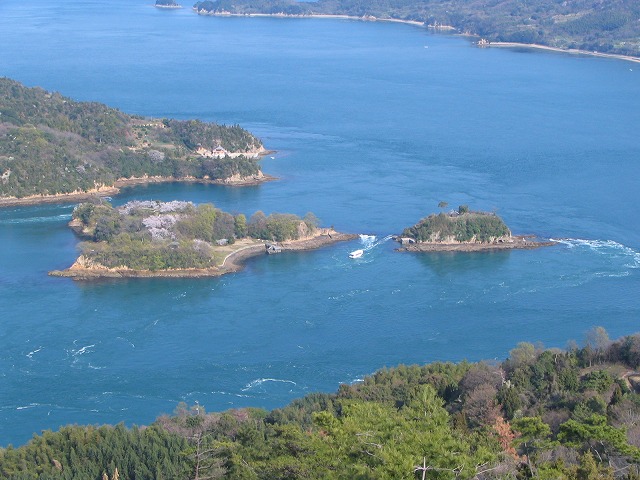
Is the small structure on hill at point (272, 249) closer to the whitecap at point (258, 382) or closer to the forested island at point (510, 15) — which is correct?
the whitecap at point (258, 382)

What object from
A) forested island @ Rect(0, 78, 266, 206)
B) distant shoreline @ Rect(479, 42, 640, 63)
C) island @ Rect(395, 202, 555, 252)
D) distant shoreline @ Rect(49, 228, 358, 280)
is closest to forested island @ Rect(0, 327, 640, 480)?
distant shoreline @ Rect(49, 228, 358, 280)

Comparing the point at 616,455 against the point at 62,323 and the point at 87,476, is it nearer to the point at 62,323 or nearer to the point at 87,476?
the point at 87,476

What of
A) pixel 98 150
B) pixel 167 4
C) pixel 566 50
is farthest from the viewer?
pixel 167 4

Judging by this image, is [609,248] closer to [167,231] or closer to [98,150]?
[167,231]

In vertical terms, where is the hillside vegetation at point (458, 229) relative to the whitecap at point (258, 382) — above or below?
above

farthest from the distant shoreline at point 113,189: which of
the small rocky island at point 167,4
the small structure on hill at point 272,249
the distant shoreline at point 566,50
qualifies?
the small rocky island at point 167,4

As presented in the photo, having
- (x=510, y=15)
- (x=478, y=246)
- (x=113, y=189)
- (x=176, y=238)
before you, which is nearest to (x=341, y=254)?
(x=478, y=246)
